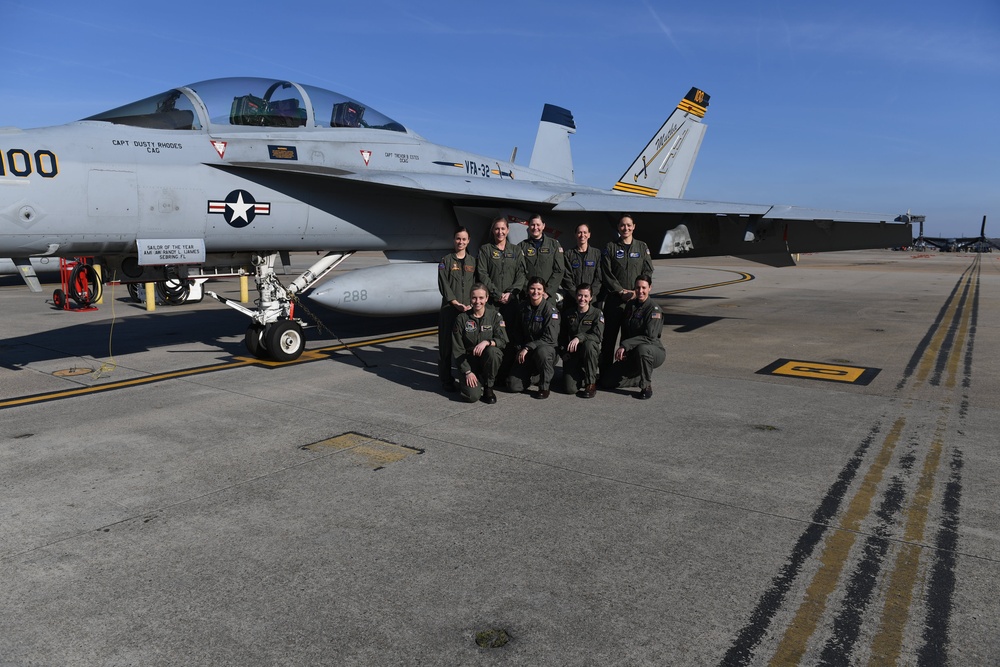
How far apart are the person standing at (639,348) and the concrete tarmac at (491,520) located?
236 millimetres

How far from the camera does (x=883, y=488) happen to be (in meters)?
4.42

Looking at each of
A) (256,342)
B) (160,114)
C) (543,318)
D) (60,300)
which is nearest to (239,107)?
(160,114)

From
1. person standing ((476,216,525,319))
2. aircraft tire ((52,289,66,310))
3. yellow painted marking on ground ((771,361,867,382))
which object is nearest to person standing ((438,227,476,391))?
person standing ((476,216,525,319))

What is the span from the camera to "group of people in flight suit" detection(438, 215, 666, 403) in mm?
6676

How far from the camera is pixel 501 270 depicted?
7.28 meters

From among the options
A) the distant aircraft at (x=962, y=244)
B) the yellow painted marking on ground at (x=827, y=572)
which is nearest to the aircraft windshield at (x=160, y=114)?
the yellow painted marking on ground at (x=827, y=572)

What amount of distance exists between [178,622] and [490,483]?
80.4 inches

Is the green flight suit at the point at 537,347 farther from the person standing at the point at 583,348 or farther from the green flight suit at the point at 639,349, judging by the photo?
the green flight suit at the point at 639,349

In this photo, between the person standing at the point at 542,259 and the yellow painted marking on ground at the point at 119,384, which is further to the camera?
the person standing at the point at 542,259

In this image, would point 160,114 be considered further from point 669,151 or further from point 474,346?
point 669,151

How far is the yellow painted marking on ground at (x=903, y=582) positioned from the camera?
8.94ft

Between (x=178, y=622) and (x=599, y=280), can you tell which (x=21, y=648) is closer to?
(x=178, y=622)

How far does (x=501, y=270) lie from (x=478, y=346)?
1076 mm

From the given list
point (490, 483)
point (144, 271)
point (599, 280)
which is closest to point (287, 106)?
point (144, 271)
